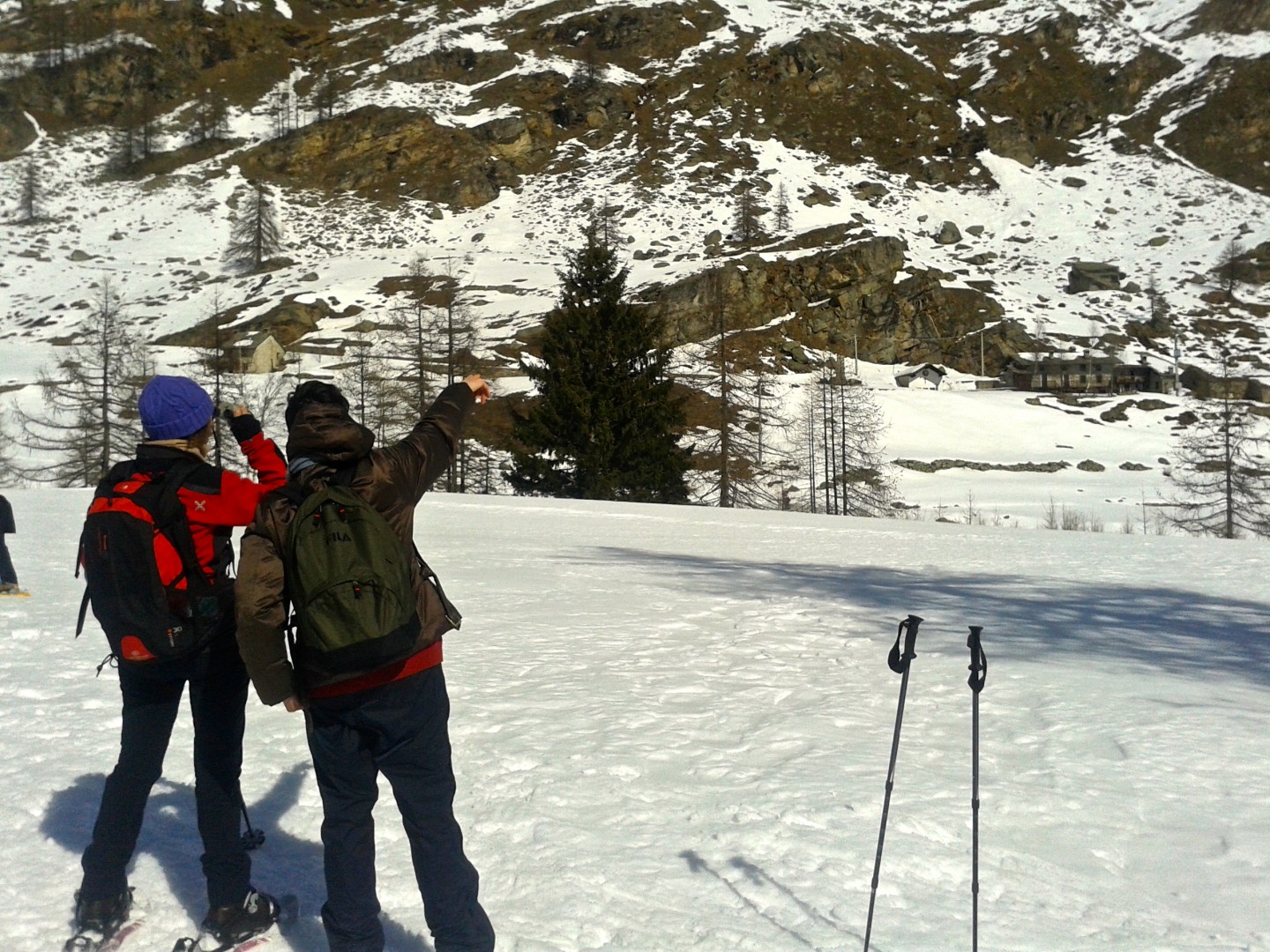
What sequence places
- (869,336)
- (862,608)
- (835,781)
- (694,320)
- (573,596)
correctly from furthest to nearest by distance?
1. (869,336)
2. (694,320)
3. (573,596)
4. (862,608)
5. (835,781)

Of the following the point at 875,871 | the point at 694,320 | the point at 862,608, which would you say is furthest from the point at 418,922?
the point at 694,320

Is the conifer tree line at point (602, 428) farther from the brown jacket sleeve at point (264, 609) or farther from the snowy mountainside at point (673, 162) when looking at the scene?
the brown jacket sleeve at point (264, 609)

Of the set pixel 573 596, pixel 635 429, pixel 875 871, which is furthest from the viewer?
pixel 635 429

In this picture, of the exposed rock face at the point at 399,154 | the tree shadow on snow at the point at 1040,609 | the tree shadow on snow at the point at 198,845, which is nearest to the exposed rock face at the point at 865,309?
the exposed rock face at the point at 399,154

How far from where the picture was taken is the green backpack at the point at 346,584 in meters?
2.52

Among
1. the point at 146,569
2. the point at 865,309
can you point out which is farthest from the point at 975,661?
the point at 865,309

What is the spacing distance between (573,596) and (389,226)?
7374 cm

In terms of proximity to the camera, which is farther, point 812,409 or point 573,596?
point 812,409

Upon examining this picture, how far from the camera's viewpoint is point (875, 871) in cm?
310

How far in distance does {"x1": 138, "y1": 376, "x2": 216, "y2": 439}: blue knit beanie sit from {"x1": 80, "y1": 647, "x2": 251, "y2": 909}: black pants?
0.74 m

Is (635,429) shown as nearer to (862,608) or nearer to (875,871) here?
(862,608)

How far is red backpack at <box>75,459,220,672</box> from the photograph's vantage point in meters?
2.98

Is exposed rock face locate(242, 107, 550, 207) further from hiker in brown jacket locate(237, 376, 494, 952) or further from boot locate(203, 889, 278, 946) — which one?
hiker in brown jacket locate(237, 376, 494, 952)

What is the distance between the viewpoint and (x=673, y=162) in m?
86.4
